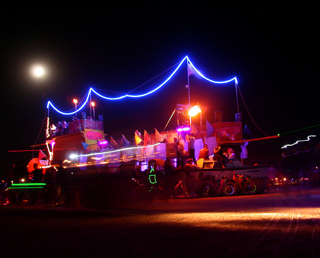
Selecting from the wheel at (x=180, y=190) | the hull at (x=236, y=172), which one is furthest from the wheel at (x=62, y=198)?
the hull at (x=236, y=172)

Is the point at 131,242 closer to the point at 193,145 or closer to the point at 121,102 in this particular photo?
the point at 193,145

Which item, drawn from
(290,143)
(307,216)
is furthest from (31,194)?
(290,143)

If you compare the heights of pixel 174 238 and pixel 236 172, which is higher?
pixel 236 172

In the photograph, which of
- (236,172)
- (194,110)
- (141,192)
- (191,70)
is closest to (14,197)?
(141,192)

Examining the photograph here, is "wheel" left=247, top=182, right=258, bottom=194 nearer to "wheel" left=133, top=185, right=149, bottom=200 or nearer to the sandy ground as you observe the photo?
"wheel" left=133, top=185, right=149, bottom=200

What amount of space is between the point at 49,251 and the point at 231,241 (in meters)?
2.89

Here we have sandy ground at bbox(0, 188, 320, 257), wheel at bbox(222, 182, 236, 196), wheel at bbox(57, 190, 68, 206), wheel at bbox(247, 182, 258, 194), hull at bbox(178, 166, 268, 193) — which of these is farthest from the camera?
wheel at bbox(247, 182, 258, 194)

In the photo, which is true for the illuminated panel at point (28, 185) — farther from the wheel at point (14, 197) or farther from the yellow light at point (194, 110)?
the yellow light at point (194, 110)

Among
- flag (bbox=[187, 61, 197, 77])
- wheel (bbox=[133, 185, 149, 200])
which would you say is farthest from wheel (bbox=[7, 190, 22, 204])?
flag (bbox=[187, 61, 197, 77])

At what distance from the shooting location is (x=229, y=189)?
17.7 meters

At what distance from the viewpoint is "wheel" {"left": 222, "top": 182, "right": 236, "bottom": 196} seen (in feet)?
57.7

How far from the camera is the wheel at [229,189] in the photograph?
17.6 metres

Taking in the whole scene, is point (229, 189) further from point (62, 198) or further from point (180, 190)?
point (62, 198)

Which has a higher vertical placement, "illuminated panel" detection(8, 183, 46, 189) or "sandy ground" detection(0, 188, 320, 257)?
"illuminated panel" detection(8, 183, 46, 189)
